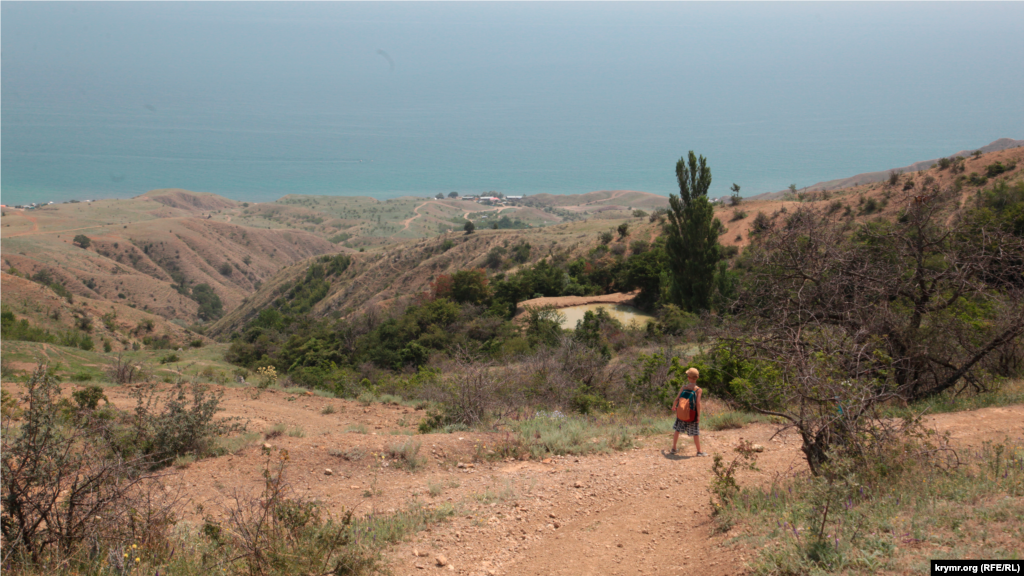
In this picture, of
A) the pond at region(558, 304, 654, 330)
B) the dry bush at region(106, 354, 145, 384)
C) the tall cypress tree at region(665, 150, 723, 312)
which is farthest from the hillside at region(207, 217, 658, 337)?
the dry bush at region(106, 354, 145, 384)

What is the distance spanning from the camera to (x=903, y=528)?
3963 mm

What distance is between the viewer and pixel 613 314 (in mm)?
31766

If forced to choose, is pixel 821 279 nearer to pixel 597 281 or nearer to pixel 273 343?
pixel 597 281

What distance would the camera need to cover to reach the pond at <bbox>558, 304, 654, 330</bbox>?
29.8 m

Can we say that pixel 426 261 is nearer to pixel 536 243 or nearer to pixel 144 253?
pixel 536 243

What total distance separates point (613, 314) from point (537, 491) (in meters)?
25.8

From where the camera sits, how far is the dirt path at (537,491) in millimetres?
4883

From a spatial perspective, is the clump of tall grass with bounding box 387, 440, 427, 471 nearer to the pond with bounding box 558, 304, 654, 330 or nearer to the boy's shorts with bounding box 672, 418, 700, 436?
the boy's shorts with bounding box 672, 418, 700, 436

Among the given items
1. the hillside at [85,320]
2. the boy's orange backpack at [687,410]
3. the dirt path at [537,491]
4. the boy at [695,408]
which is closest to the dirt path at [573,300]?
the hillside at [85,320]

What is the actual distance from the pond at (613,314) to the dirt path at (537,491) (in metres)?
20.6

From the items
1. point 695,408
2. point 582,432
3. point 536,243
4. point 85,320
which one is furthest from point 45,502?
point 536,243

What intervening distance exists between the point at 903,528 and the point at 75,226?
423ft

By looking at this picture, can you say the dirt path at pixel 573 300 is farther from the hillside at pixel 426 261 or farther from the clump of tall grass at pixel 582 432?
the clump of tall grass at pixel 582 432

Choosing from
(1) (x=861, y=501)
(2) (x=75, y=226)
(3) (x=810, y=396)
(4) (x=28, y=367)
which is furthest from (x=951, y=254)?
(2) (x=75, y=226)
